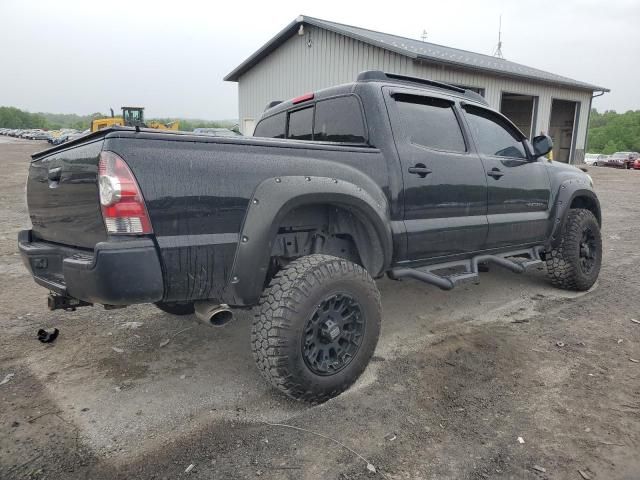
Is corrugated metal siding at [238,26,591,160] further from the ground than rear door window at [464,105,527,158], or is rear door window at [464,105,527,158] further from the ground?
corrugated metal siding at [238,26,591,160]

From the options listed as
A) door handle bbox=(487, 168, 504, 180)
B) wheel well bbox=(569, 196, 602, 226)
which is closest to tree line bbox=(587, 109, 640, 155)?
wheel well bbox=(569, 196, 602, 226)

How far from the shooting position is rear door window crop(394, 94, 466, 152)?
344 centimetres

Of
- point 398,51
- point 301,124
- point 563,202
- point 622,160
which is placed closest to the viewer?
point 301,124

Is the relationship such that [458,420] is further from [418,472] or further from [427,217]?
[427,217]

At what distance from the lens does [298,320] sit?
8.25ft

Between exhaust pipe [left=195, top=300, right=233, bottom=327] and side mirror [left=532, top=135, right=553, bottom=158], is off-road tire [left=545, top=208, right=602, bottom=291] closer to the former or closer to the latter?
side mirror [left=532, top=135, right=553, bottom=158]

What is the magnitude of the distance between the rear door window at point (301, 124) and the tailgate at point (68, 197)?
1.80 metres

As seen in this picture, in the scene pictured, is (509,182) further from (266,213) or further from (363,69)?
(363,69)

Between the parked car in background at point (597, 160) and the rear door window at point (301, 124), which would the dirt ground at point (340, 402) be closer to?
the rear door window at point (301, 124)

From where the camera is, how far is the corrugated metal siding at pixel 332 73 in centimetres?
1413

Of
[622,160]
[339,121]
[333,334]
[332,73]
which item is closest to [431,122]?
[339,121]

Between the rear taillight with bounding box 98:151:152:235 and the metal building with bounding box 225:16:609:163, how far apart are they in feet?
39.7

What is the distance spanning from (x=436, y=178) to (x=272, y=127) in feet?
5.49

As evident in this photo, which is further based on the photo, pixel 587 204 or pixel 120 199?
pixel 587 204
